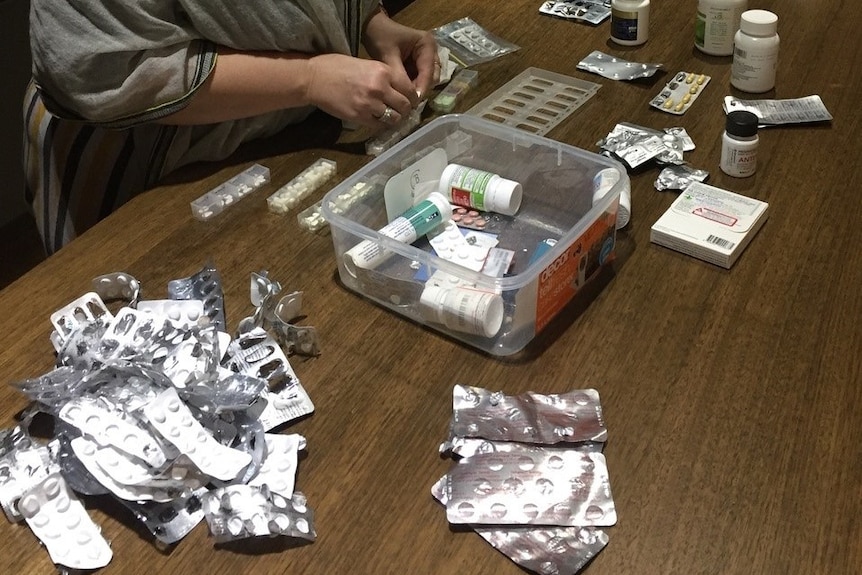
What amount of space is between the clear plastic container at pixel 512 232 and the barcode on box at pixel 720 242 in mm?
94

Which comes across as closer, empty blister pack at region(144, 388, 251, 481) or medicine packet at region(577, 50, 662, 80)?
empty blister pack at region(144, 388, 251, 481)

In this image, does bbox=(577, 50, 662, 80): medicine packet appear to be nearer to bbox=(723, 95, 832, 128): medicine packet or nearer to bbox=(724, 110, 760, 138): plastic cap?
bbox=(723, 95, 832, 128): medicine packet

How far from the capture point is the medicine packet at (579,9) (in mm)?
1198

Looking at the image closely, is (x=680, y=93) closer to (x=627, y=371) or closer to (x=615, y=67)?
(x=615, y=67)

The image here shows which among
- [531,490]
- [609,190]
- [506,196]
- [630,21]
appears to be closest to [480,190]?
[506,196]

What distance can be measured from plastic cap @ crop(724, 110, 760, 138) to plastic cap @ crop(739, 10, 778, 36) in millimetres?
193

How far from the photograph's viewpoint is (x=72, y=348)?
0.66 m

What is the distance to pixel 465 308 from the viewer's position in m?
0.67

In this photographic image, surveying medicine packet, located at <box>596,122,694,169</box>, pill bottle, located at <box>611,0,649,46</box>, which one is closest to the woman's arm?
medicine packet, located at <box>596,122,694,169</box>

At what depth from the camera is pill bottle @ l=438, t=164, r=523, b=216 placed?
81 cm

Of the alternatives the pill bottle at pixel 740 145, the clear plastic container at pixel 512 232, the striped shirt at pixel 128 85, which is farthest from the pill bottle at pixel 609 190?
the striped shirt at pixel 128 85

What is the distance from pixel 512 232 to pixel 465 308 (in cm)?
17

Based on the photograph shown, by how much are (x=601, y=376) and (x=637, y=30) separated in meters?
0.64

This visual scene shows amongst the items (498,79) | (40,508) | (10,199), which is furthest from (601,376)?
(10,199)
